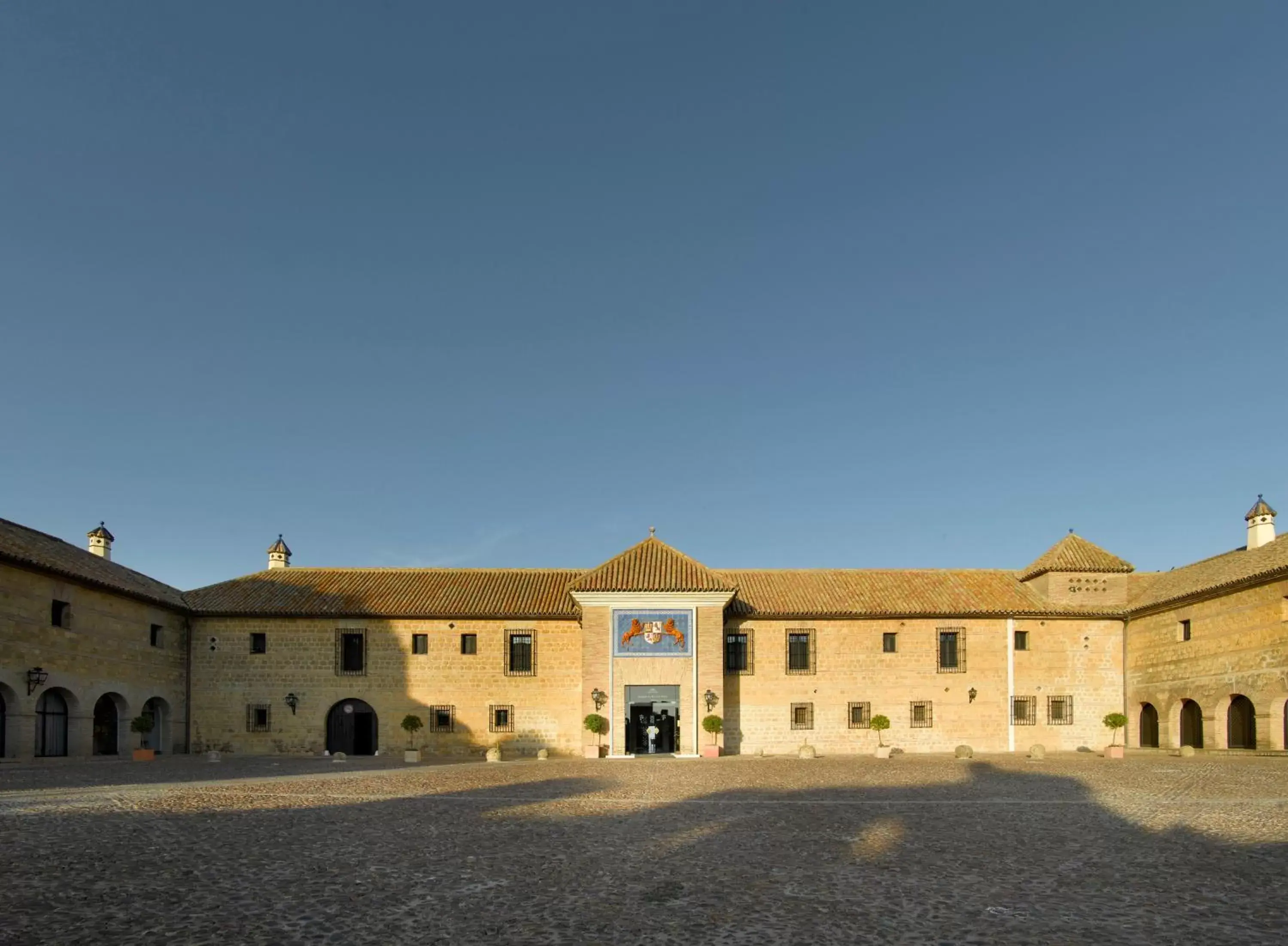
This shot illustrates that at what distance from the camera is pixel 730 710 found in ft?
118

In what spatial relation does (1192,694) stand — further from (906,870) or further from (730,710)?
(906,870)

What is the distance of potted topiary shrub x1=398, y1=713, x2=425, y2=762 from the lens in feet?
107

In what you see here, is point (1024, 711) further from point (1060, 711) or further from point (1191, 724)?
point (1191, 724)

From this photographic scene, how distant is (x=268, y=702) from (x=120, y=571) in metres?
6.78

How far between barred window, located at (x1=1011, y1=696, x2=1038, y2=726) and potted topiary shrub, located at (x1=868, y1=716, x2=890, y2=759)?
4.59 metres

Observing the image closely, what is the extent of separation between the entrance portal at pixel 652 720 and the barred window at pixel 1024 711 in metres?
12.6

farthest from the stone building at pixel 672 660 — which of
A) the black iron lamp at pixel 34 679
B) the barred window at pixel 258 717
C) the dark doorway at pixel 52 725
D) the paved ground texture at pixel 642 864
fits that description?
the paved ground texture at pixel 642 864

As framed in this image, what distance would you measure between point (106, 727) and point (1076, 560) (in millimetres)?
34404

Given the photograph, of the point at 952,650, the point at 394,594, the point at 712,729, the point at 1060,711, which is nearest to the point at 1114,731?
the point at 1060,711

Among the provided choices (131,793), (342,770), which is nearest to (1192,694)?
(342,770)

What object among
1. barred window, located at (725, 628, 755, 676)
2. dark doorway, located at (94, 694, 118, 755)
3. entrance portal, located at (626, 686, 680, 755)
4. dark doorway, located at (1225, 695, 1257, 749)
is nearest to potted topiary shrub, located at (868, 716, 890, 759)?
barred window, located at (725, 628, 755, 676)

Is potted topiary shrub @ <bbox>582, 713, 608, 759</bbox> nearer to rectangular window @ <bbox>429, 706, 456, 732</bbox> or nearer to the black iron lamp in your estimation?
rectangular window @ <bbox>429, 706, 456, 732</bbox>

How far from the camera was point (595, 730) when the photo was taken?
106 ft

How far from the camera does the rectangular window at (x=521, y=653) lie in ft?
119
